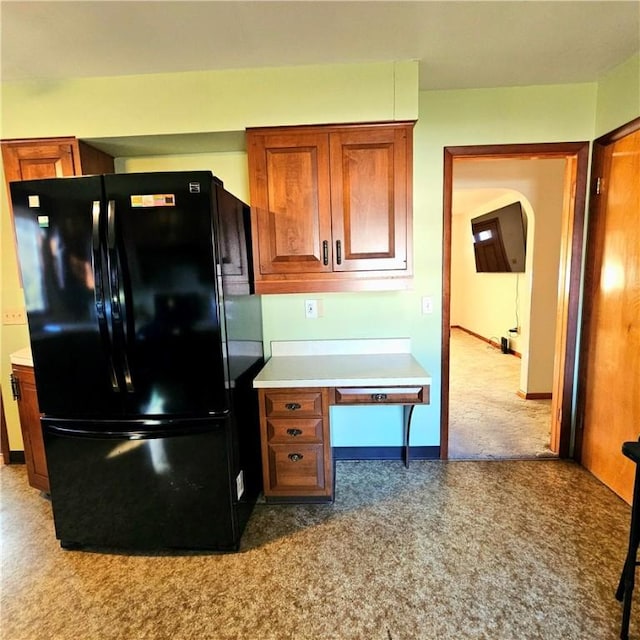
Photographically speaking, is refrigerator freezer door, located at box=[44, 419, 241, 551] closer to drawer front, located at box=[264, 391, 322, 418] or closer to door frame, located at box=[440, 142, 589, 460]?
drawer front, located at box=[264, 391, 322, 418]

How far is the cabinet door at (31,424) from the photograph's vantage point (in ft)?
7.59

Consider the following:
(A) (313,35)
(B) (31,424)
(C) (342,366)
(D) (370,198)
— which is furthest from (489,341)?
(B) (31,424)

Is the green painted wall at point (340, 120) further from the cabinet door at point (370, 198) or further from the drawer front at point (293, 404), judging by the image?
the drawer front at point (293, 404)

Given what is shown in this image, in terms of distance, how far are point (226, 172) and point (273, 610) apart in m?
2.47

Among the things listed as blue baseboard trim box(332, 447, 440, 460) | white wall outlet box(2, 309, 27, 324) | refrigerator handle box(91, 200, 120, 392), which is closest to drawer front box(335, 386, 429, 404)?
blue baseboard trim box(332, 447, 440, 460)

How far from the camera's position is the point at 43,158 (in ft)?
7.30

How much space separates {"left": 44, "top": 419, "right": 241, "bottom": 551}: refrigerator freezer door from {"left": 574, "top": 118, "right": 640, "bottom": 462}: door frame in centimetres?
238

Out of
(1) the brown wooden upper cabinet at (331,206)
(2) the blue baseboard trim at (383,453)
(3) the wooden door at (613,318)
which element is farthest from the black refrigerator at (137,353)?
(3) the wooden door at (613,318)

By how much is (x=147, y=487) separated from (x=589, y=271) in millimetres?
2957

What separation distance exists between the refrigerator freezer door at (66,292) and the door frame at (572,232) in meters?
2.04

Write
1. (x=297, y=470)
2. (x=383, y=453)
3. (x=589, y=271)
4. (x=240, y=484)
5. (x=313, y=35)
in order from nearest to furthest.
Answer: (x=313, y=35)
(x=240, y=484)
(x=297, y=470)
(x=589, y=271)
(x=383, y=453)

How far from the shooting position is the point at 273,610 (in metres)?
1.59

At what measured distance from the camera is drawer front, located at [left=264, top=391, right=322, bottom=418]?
83.7 inches

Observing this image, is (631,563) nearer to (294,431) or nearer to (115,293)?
(294,431)
